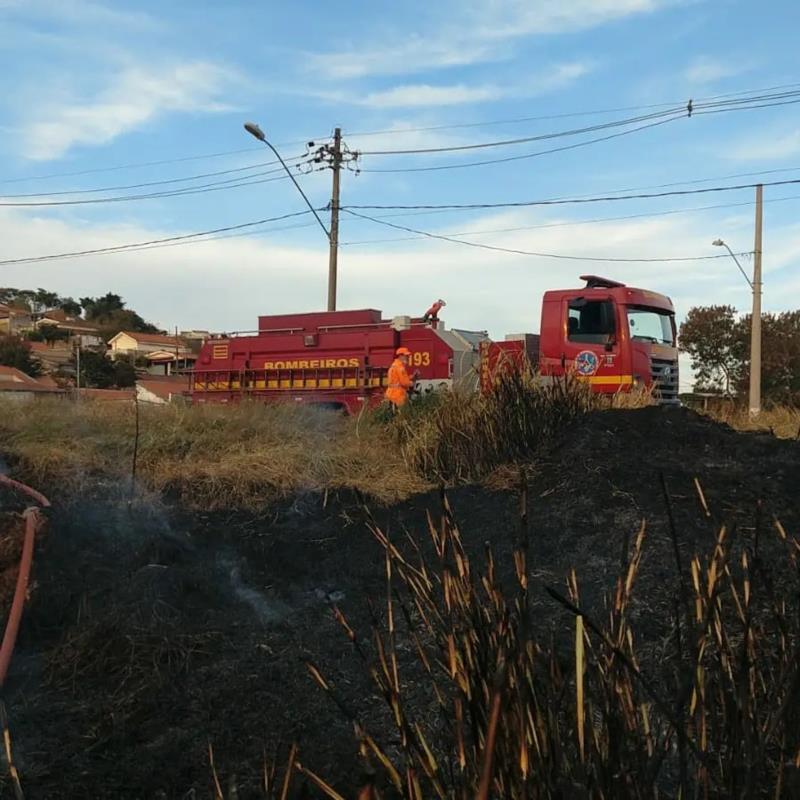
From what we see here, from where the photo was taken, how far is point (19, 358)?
48531 millimetres

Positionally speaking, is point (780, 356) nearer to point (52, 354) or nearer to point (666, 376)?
point (666, 376)

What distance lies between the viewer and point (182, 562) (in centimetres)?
612

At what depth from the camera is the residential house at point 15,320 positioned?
74.7 meters

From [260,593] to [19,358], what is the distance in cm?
4810

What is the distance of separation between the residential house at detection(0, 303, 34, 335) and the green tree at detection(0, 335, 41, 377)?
23496 mm

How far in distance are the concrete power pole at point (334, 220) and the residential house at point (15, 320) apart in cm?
5529

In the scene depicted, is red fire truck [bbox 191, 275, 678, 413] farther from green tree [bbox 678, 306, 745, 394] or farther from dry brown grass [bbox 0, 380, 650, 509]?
green tree [bbox 678, 306, 745, 394]

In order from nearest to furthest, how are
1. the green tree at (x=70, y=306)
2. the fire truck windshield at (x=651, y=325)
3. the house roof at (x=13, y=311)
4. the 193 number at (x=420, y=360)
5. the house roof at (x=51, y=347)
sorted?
1. the fire truck windshield at (x=651, y=325)
2. the 193 number at (x=420, y=360)
3. the house roof at (x=51, y=347)
4. the house roof at (x=13, y=311)
5. the green tree at (x=70, y=306)

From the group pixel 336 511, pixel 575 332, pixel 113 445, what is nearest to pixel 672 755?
pixel 336 511

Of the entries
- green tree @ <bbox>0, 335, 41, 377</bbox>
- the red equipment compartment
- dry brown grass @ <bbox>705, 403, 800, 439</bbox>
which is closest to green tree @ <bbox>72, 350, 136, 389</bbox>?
green tree @ <bbox>0, 335, 41, 377</bbox>

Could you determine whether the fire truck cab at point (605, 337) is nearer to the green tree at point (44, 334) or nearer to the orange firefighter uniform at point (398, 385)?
the orange firefighter uniform at point (398, 385)

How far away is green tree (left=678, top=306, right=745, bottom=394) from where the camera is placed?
114 feet

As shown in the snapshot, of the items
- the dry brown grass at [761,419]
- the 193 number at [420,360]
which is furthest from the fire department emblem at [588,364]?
the 193 number at [420,360]

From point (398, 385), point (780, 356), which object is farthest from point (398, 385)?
point (780, 356)
